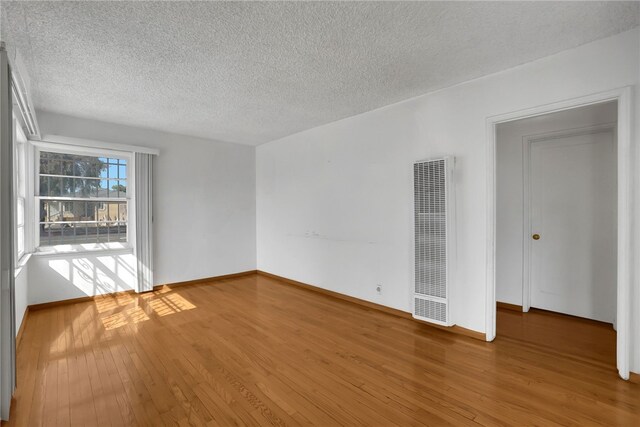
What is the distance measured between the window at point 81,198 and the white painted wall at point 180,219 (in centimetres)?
30

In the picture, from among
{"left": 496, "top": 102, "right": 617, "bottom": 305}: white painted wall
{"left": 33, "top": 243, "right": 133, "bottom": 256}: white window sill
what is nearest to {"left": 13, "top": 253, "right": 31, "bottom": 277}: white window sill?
{"left": 33, "top": 243, "right": 133, "bottom": 256}: white window sill

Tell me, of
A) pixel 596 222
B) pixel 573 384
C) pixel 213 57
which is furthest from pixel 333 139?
pixel 573 384

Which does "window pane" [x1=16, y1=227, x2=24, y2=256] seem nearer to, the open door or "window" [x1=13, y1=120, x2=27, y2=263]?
"window" [x1=13, y1=120, x2=27, y2=263]

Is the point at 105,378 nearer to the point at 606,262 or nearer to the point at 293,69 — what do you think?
the point at 293,69

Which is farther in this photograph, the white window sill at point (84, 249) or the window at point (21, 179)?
the white window sill at point (84, 249)

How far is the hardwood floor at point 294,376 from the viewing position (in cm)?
196

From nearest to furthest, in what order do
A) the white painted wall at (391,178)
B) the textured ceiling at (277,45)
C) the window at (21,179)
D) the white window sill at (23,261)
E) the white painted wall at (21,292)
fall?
1. the textured ceiling at (277,45)
2. the white painted wall at (391,178)
3. the white painted wall at (21,292)
4. the white window sill at (23,261)
5. the window at (21,179)

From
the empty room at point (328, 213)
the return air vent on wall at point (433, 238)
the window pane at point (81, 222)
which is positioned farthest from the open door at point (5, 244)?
the return air vent on wall at point (433, 238)

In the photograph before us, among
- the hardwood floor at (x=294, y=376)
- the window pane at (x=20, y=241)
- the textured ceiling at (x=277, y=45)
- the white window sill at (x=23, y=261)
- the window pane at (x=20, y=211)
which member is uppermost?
the textured ceiling at (x=277, y=45)

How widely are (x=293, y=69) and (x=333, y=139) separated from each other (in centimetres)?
186

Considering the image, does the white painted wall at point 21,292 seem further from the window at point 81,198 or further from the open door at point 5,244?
the open door at point 5,244

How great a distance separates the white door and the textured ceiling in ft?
5.39

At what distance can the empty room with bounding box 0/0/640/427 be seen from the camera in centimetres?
207

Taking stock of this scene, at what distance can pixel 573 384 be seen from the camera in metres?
2.26
